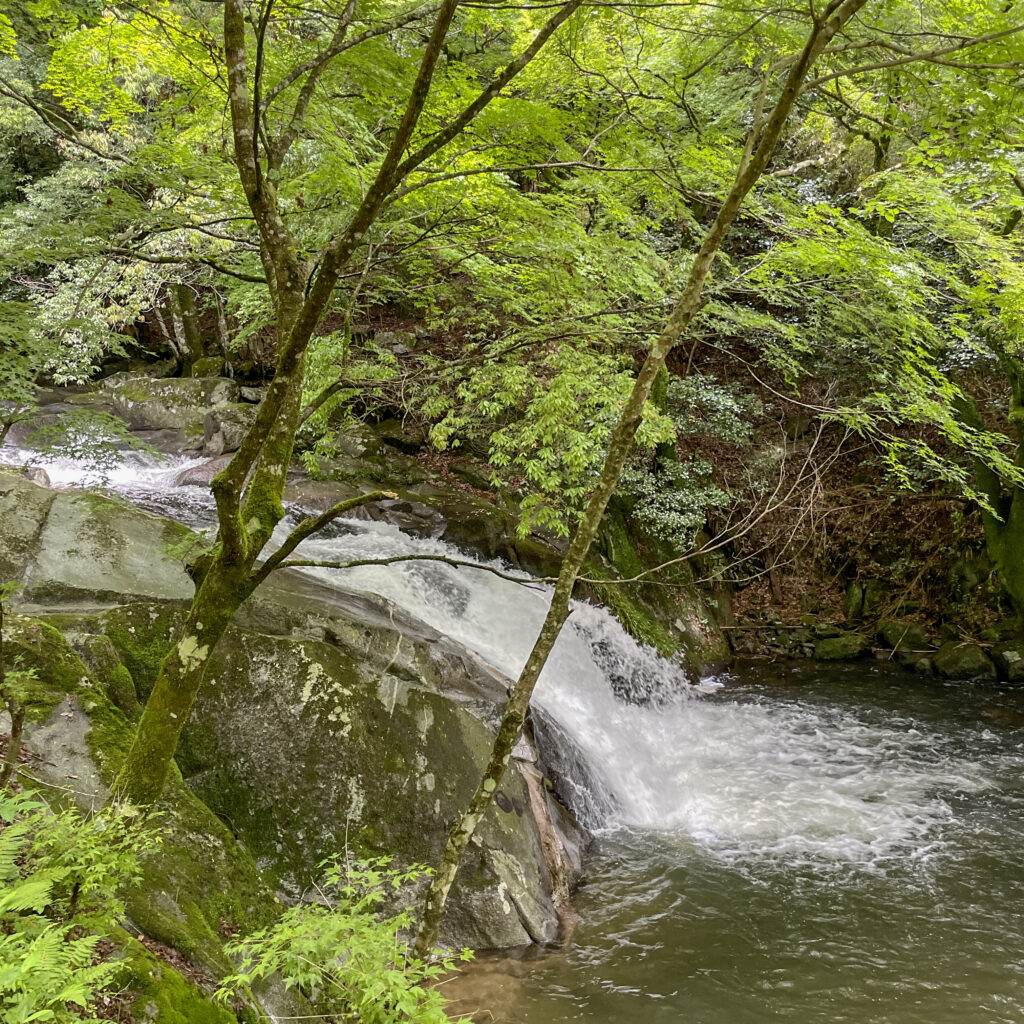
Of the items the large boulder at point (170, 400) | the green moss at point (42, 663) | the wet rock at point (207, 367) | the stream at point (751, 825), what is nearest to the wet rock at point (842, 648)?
the stream at point (751, 825)

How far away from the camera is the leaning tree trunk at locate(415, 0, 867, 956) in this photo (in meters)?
3.04

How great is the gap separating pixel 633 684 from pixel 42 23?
923 cm

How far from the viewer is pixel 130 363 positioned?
18031 mm

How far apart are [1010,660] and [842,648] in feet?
7.79

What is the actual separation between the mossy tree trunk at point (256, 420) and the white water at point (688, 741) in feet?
10.9

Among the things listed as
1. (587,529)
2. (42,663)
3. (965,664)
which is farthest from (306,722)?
(965,664)

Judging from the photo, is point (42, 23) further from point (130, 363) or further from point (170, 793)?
point (130, 363)

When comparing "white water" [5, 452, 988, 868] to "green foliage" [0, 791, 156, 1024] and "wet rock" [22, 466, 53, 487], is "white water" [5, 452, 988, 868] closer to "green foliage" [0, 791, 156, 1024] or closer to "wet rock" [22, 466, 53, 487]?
"wet rock" [22, 466, 53, 487]

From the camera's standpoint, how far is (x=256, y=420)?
3.29m

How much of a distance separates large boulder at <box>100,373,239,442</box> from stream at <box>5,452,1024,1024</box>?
5.81 ft

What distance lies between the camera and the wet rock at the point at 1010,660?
10.5 meters

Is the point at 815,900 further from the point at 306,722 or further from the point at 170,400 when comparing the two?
the point at 170,400

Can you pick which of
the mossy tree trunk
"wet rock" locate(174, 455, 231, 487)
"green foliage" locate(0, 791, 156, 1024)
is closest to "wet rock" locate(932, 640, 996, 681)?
the mossy tree trunk

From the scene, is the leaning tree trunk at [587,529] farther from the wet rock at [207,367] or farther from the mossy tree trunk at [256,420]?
the wet rock at [207,367]
